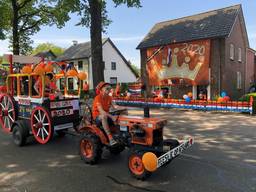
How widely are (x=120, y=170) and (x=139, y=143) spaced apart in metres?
0.76

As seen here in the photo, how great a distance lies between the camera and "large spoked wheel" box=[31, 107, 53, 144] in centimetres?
678

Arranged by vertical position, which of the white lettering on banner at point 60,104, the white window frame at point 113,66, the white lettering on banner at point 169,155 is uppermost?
the white window frame at point 113,66

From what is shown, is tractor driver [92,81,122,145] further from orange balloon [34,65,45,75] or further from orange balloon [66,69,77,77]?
orange balloon [66,69,77,77]

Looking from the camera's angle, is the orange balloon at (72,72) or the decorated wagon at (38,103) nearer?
the decorated wagon at (38,103)

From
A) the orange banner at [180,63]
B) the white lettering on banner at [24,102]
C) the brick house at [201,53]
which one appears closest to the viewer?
the white lettering on banner at [24,102]

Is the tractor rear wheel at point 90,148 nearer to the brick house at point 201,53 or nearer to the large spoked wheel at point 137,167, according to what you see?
the large spoked wheel at point 137,167

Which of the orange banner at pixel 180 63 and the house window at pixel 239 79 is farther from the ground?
the orange banner at pixel 180 63

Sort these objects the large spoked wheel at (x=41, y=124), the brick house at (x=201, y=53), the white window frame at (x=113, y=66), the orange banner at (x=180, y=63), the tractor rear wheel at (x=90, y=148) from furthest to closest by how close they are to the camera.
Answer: the white window frame at (x=113, y=66) < the orange banner at (x=180, y=63) < the brick house at (x=201, y=53) < the large spoked wheel at (x=41, y=124) < the tractor rear wheel at (x=90, y=148)

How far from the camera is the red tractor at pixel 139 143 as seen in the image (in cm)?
475

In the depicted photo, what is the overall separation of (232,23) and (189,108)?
823 cm

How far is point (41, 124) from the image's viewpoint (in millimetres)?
6977

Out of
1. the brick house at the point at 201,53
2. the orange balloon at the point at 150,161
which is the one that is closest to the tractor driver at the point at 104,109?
the orange balloon at the point at 150,161

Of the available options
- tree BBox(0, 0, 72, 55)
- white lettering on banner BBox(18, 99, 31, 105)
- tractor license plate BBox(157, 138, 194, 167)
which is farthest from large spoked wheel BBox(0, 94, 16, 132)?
tree BBox(0, 0, 72, 55)

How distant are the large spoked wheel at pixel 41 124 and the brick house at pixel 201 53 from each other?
49.0 ft
